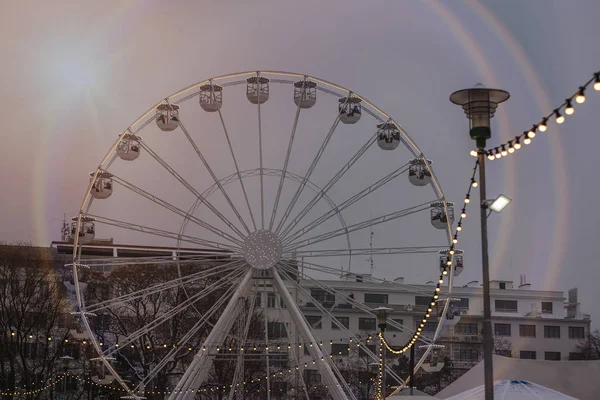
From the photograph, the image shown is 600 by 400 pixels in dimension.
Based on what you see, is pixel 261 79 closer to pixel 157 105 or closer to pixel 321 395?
pixel 157 105

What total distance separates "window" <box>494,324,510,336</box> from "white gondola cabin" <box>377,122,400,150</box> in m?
54.6

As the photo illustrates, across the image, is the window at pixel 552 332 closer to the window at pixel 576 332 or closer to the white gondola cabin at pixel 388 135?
the window at pixel 576 332

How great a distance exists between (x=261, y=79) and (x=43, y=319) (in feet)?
97.5

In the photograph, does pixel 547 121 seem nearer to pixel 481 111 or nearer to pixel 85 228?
pixel 481 111

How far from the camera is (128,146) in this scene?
39531 mm

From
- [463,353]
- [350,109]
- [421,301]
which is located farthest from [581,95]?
[421,301]

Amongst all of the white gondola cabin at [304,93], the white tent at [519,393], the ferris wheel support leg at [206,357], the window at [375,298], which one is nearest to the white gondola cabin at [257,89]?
the white gondola cabin at [304,93]

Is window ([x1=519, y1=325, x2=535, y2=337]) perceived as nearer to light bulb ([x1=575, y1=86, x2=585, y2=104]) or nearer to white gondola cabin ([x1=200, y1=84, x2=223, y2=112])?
white gondola cabin ([x1=200, y1=84, x2=223, y2=112])

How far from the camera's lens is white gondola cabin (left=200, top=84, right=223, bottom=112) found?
39844mm

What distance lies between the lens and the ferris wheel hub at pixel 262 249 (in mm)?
36906

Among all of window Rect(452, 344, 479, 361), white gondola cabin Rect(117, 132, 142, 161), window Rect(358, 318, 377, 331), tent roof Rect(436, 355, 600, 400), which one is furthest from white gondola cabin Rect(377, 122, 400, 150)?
window Rect(452, 344, 479, 361)

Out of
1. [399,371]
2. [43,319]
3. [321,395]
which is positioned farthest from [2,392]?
Answer: [399,371]

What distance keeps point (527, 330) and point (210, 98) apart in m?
59.3

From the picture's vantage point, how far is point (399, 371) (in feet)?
257
